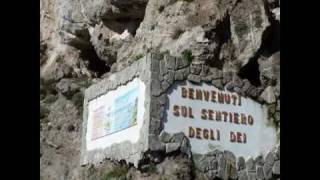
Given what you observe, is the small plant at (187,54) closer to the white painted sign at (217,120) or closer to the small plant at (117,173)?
the white painted sign at (217,120)

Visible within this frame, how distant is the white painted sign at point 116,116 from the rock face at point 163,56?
57 centimetres

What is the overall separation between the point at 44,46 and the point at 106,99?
38.0ft

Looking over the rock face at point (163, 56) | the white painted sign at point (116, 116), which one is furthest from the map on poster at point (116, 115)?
the rock face at point (163, 56)

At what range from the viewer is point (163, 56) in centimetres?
1152

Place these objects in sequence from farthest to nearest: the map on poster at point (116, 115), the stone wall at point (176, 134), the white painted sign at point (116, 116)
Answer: the map on poster at point (116, 115)
the white painted sign at point (116, 116)
the stone wall at point (176, 134)

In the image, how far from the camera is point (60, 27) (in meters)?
22.3

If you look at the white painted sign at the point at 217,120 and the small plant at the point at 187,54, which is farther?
the small plant at the point at 187,54

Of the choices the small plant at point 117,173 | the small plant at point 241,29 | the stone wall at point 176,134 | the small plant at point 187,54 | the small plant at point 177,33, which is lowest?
the small plant at point 117,173

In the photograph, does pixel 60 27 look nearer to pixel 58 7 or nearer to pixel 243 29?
pixel 58 7

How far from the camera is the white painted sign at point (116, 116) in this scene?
11.4 meters

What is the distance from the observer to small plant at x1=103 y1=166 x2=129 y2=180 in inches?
450

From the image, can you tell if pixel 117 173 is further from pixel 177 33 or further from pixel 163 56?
pixel 177 33

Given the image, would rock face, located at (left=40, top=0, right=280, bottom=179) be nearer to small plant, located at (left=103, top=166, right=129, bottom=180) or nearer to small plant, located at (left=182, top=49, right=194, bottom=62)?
small plant, located at (left=182, top=49, right=194, bottom=62)

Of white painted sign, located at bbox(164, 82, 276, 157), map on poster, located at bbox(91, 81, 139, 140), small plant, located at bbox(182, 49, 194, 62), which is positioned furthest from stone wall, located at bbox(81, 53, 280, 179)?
small plant, located at bbox(182, 49, 194, 62)
